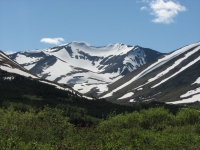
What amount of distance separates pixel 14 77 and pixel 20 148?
522 feet

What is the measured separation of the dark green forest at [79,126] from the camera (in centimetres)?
3594

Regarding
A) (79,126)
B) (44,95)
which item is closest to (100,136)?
(79,126)

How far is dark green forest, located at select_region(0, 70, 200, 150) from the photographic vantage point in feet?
118

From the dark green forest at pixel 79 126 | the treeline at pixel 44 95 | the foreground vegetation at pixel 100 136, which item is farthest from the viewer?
the treeline at pixel 44 95

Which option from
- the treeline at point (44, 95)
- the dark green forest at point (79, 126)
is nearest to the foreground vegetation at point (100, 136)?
the dark green forest at point (79, 126)

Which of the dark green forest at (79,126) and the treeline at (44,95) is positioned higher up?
the treeline at (44,95)

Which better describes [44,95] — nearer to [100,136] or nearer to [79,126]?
[79,126]

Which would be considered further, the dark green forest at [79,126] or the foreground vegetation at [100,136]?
the dark green forest at [79,126]

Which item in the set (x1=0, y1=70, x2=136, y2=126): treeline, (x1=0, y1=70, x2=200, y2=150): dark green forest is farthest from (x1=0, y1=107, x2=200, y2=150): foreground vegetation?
(x1=0, y1=70, x2=136, y2=126): treeline

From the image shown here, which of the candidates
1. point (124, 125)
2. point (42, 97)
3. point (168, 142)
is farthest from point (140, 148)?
point (42, 97)

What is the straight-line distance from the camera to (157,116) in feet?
300

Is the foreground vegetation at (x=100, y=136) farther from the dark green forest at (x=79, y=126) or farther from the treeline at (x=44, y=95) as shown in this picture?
the treeline at (x=44, y=95)

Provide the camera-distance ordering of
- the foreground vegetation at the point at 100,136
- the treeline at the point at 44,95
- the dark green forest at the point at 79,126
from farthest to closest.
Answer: the treeline at the point at 44,95 → the dark green forest at the point at 79,126 → the foreground vegetation at the point at 100,136

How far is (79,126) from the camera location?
69.2 m
